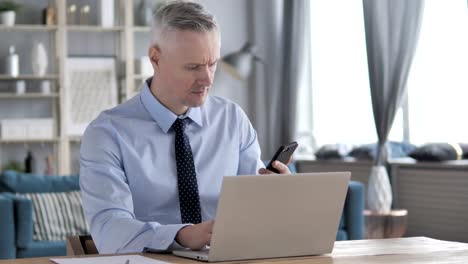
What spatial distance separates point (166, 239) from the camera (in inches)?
78.6

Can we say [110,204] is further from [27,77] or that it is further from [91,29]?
[91,29]

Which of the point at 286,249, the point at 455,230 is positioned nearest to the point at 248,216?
the point at 286,249

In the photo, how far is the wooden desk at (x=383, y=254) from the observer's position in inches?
73.7

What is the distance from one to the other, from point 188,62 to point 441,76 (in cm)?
488

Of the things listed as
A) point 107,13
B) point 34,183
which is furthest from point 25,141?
point 34,183

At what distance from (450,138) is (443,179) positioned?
627 mm

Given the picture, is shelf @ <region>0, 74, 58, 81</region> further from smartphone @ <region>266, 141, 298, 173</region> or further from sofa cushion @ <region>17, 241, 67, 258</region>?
smartphone @ <region>266, 141, 298, 173</region>

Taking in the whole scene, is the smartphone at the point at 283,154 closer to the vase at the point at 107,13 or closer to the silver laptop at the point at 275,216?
the silver laptop at the point at 275,216

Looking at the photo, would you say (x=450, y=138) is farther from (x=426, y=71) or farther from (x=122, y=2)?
(x=122, y=2)

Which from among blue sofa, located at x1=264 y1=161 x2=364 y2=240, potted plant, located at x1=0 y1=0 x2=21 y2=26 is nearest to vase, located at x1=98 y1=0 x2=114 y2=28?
potted plant, located at x1=0 y1=0 x2=21 y2=26

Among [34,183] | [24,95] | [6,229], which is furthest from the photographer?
[24,95]

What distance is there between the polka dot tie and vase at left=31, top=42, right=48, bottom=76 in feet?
19.0

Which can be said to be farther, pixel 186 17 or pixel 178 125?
pixel 178 125

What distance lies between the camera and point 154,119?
7.92 ft
